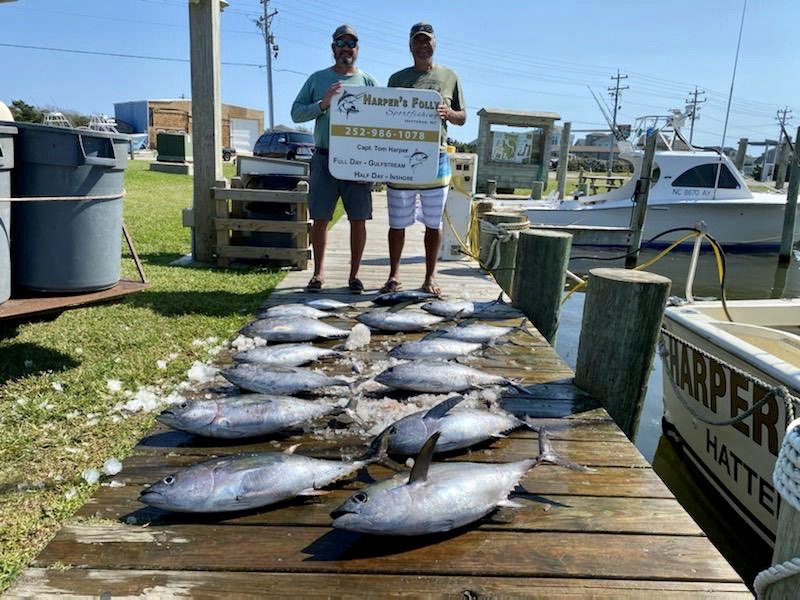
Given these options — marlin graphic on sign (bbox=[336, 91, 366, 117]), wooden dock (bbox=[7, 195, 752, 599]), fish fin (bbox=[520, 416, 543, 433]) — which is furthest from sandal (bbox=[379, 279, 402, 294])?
wooden dock (bbox=[7, 195, 752, 599])

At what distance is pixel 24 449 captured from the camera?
273 cm

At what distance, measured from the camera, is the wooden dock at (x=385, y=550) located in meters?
1.66

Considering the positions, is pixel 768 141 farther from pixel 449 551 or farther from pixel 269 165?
pixel 449 551

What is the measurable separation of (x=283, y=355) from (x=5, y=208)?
1.62 metres

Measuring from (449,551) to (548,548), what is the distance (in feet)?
1.05

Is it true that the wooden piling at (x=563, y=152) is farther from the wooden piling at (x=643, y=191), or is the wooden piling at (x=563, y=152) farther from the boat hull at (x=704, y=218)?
the wooden piling at (x=643, y=191)

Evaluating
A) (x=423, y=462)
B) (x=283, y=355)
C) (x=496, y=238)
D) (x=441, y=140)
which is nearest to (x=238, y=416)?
(x=283, y=355)

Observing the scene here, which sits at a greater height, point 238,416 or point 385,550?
point 238,416

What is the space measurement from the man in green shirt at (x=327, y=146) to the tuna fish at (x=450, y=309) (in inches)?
34.2

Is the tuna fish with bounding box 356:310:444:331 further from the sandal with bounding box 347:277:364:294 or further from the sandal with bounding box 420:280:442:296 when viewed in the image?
the sandal with bounding box 347:277:364:294

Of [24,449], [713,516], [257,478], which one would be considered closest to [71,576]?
[257,478]

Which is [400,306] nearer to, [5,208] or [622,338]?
[622,338]

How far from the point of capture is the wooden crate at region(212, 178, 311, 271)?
6172 mm

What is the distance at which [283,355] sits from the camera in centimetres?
320
